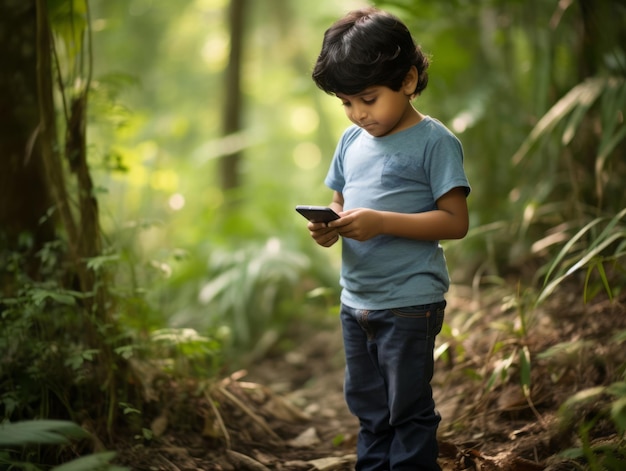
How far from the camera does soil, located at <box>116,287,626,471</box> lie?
2.08 meters

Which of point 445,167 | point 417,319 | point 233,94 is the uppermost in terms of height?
point 233,94

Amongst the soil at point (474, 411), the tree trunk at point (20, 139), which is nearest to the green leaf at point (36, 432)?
the soil at point (474, 411)

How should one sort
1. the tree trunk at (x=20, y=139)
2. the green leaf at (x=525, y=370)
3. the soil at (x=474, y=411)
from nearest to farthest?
the soil at (x=474, y=411), the green leaf at (x=525, y=370), the tree trunk at (x=20, y=139)

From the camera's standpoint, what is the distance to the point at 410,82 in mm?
1897

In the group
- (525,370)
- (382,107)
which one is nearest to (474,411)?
(525,370)

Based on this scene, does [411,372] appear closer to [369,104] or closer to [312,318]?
[369,104]

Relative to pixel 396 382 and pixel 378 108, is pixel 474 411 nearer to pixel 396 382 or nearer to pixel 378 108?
pixel 396 382

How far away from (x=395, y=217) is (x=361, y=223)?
11cm

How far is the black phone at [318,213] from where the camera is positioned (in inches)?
71.2

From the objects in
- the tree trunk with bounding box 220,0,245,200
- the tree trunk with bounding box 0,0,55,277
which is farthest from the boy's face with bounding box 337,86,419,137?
the tree trunk with bounding box 220,0,245,200

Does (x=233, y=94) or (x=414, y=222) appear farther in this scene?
(x=233, y=94)

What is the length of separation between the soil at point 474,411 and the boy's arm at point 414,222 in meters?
0.58

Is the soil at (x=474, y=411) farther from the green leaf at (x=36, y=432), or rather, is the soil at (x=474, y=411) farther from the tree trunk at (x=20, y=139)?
the tree trunk at (x=20, y=139)

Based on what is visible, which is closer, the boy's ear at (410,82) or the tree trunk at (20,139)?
the boy's ear at (410,82)
